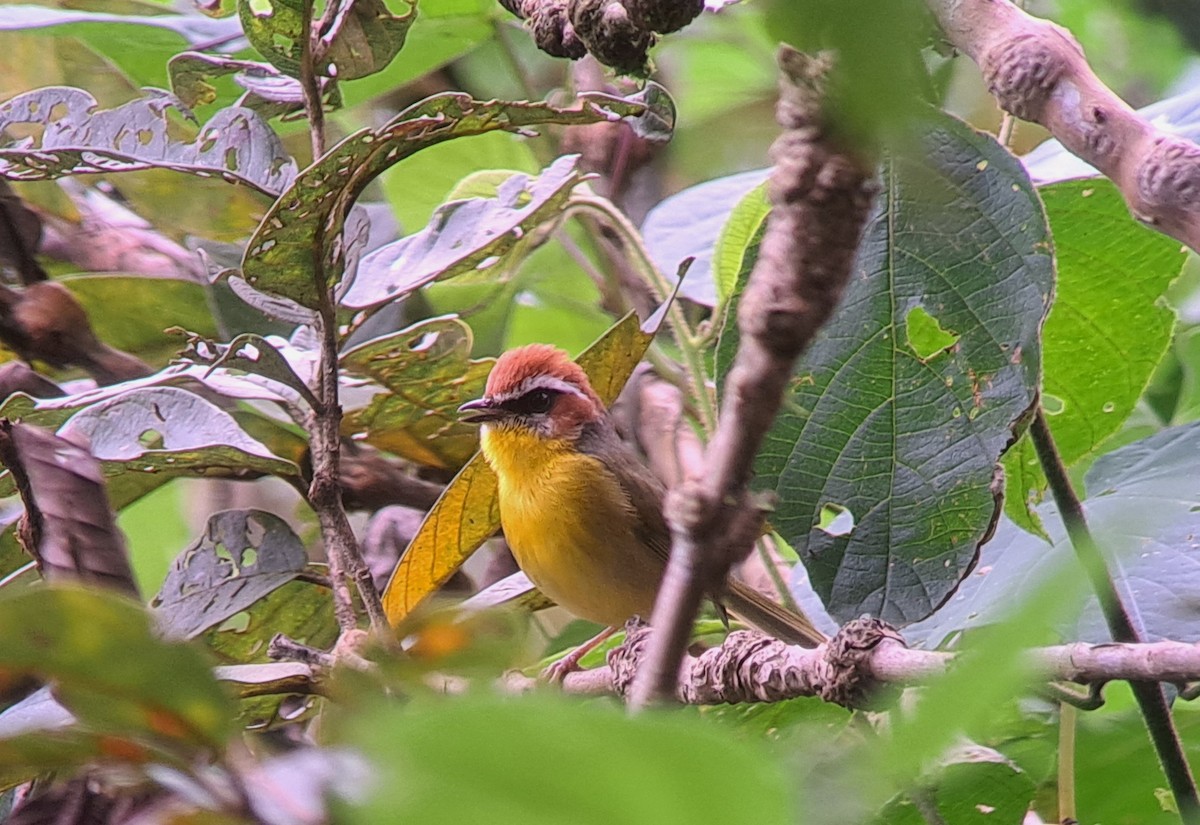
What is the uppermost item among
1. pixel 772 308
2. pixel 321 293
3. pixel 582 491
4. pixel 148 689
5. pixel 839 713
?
pixel 772 308

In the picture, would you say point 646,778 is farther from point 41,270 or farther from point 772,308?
point 41,270

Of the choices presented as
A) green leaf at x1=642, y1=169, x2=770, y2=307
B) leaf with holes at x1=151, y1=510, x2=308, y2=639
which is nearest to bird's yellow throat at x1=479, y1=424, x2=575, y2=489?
green leaf at x1=642, y1=169, x2=770, y2=307

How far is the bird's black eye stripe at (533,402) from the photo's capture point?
253 centimetres

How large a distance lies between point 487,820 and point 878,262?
117cm

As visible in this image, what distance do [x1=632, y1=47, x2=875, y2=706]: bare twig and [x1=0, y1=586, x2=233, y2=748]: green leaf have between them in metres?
0.17

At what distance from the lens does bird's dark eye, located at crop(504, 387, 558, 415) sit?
2535 millimetres

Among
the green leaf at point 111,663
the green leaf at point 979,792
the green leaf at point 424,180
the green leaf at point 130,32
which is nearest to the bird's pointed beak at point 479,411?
the green leaf at point 424,180

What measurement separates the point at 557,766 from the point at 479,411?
6.89 feet

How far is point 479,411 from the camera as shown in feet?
7.88

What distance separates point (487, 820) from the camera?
12.1 inches

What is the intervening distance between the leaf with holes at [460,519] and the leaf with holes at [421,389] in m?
0.20

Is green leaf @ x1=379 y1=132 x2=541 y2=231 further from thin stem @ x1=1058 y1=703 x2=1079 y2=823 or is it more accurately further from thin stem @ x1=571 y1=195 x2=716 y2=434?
thin stem @ x1=1058 y1=703 x2=1079 y2=823

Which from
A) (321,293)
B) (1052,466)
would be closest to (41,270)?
(321,293)

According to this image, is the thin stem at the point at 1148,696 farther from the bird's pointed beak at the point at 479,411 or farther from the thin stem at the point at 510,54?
the thin stem at the point at 510,54
